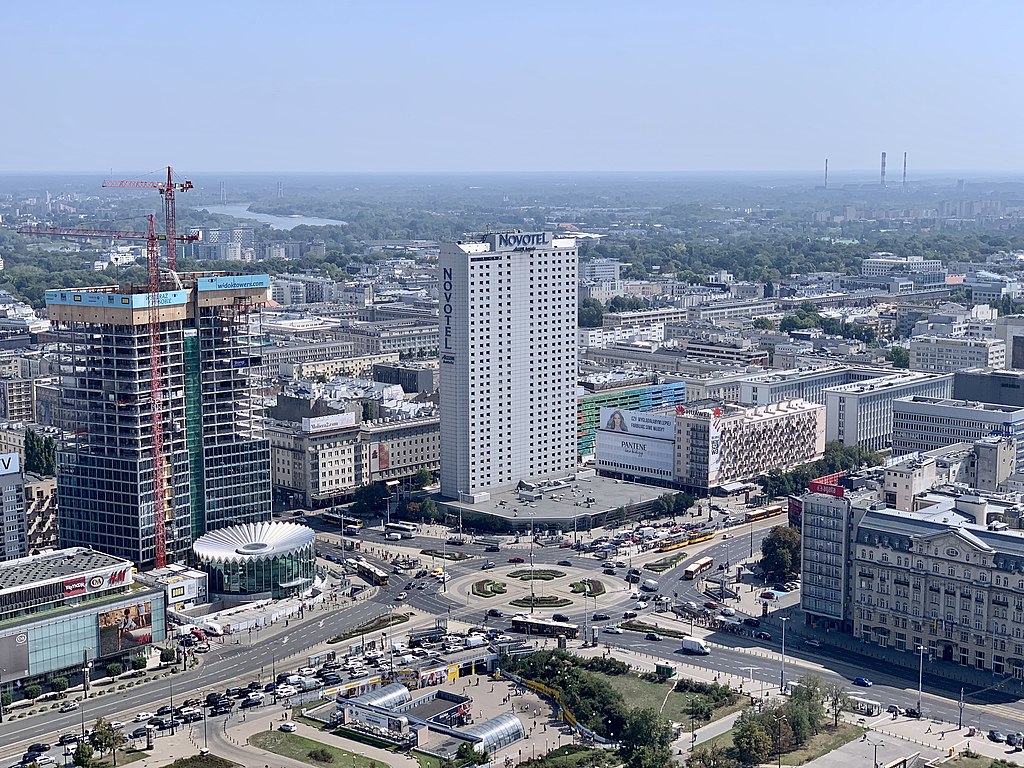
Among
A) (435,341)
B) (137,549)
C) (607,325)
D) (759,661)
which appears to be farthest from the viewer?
(607,325)

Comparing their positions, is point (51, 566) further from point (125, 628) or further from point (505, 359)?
point (505, 359)

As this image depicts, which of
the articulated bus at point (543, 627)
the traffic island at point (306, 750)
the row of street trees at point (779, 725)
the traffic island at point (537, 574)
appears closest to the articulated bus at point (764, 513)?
the traffic island at point (537, 574)

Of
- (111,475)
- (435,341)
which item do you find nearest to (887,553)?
(111,475)

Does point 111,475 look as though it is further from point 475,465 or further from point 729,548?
point 729,548

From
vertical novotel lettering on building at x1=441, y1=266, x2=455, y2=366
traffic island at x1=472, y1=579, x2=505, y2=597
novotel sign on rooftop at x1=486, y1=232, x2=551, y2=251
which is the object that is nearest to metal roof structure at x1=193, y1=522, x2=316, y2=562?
traffic island at x1=472, y1=579, x2=505, y2=597

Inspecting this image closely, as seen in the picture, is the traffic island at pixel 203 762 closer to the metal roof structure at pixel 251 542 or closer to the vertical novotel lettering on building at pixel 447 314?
the metal roof structure at pixel 251 542
